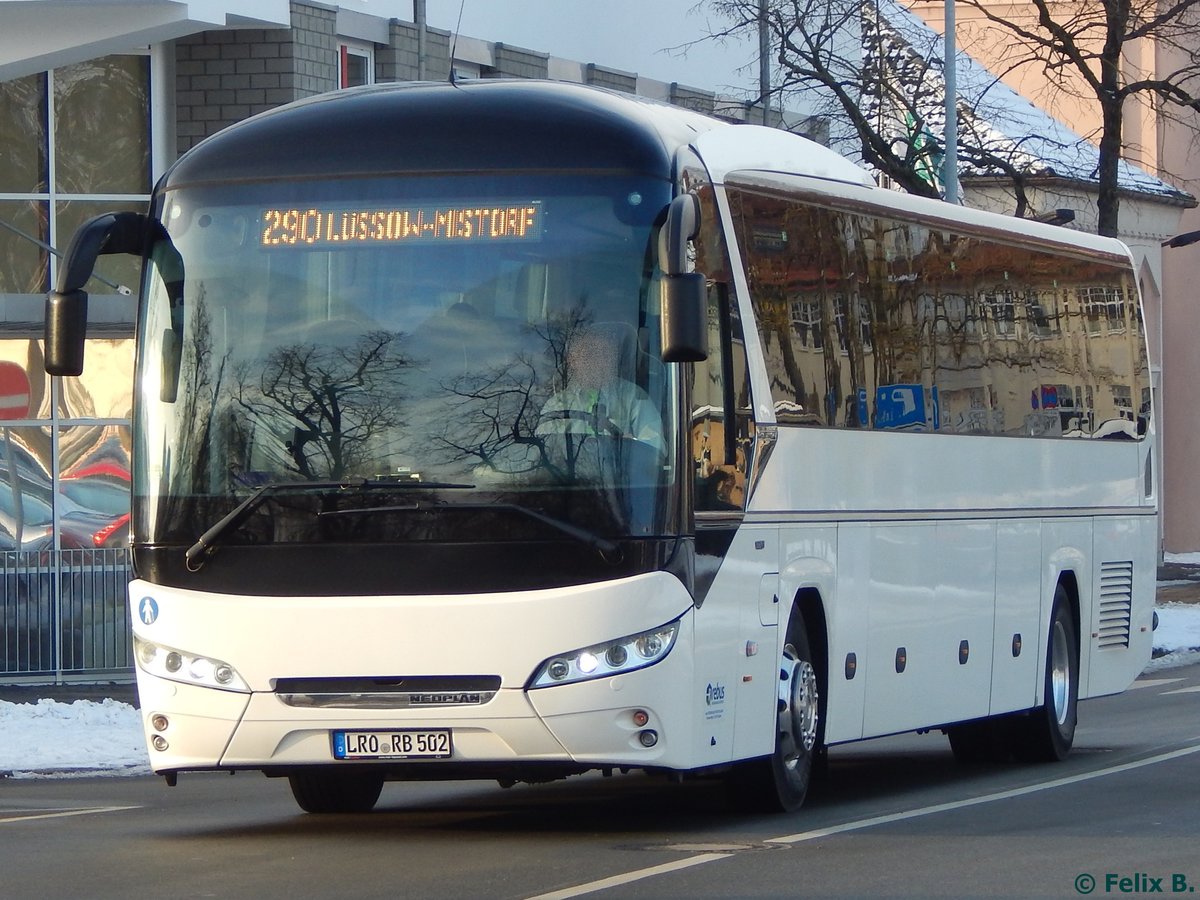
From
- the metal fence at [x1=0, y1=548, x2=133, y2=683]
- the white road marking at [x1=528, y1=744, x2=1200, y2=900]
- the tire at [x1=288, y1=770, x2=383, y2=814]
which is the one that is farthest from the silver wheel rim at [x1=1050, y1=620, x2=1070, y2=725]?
the metal fence at [x1=0, y1=548, x2=133, y2=683]

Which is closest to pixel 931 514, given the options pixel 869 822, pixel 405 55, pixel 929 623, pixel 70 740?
pixel 929 623

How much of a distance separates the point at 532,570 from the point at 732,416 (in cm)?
133

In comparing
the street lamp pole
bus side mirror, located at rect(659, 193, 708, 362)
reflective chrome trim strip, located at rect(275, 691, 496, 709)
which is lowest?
reflective chrome trim strip, located at rect(275, 691, 496, 709)

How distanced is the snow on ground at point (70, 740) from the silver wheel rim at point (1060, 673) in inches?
235

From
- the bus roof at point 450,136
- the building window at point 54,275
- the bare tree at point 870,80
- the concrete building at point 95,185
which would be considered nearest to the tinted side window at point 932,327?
the bus roof at point 450,136

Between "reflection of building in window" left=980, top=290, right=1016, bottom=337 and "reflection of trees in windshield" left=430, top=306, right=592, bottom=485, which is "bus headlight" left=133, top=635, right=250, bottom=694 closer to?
"reflection of trees in windshield" left=430, top=306, right=592, bottom=485

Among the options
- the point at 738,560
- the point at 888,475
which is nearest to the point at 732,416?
the point at 738,560

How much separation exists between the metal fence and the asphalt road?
6892mm

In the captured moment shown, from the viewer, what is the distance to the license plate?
400 inches

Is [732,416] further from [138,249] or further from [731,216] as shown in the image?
[138,249]

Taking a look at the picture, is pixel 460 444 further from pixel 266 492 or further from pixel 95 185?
pixel 95 185

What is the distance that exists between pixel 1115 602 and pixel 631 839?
7.28 meters

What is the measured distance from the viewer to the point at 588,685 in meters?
10.1

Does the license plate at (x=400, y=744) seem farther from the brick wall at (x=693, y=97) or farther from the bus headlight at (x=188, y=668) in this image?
the brick wall at (x=693, y=97)
